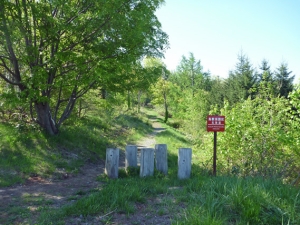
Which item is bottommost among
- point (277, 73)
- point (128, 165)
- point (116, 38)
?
point (128, 165)

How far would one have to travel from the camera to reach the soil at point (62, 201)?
151 inches

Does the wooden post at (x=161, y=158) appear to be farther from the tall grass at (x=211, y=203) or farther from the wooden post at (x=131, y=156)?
the tall grass at (x=211, y=203)

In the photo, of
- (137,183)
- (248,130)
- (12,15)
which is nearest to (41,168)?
(137,183)

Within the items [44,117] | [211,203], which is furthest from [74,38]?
[211,203]

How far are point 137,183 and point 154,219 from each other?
5.66ft

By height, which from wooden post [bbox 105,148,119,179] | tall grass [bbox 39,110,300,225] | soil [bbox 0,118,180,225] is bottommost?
soil [bbox 0,118,180,225]

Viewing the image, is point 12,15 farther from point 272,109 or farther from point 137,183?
point 272,109

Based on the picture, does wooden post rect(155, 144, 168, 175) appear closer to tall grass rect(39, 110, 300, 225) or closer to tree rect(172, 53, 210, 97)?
tall grass rect(39, 110, 300, 225)

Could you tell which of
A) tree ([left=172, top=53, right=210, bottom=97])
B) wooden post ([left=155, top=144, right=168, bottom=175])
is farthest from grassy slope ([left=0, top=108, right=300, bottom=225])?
tree ([left=172, top=53, right=210, bottom=97])

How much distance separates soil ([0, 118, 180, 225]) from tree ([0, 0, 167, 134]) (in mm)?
2577

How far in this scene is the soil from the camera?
3.83 m

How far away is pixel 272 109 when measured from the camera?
8.47m

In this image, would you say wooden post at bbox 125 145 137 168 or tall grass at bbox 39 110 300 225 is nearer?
tall grass at bbox 39 110 300 225

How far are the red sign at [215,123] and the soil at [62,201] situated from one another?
2630mm
